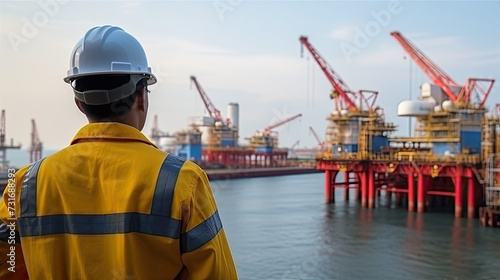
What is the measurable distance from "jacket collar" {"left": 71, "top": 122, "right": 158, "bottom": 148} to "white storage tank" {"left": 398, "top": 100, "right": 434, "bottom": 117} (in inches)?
1244

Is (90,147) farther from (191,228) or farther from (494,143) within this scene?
(494,143)

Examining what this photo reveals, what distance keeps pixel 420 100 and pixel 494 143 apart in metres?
5.48

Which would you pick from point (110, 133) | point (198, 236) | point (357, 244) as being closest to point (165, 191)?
point (198, 236)

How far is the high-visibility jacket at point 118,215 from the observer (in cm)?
144

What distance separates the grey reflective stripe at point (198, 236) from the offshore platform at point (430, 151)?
2429cm

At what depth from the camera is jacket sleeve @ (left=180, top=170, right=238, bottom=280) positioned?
1.43m

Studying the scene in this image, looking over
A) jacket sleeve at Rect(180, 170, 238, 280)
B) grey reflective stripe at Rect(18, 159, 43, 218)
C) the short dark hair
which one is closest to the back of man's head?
the short dark hair

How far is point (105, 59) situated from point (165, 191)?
20.5 inches

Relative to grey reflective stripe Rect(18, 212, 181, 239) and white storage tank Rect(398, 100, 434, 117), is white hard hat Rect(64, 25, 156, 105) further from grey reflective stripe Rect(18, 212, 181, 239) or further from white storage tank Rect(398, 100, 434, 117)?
white storage tank Rect(398, 100, 434, 117)

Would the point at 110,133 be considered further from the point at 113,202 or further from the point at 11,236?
the point at 11,236

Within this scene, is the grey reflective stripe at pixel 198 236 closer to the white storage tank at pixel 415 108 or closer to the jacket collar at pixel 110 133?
the jacket collar at pixel 110 133

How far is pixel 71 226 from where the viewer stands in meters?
1.52

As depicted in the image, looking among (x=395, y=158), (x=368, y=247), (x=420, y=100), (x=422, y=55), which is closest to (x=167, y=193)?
(x=368, y=247)

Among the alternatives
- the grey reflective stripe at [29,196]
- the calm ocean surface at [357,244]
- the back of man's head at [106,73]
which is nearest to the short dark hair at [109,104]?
the back of man's head at [106,73]
